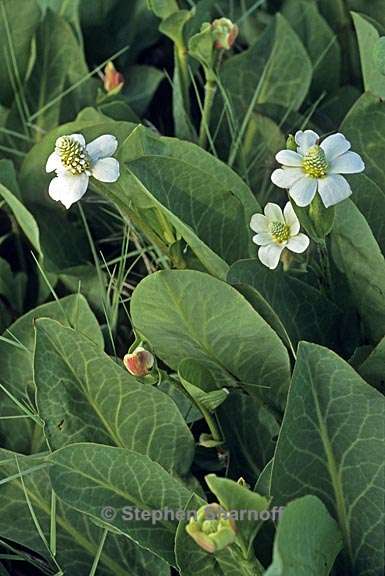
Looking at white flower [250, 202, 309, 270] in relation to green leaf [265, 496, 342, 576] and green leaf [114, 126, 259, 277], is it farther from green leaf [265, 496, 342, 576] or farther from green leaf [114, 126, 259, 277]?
green leaf [265, 496, 342, 576]

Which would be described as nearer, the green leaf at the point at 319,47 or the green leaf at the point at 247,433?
the green leaf at the point at 247,433

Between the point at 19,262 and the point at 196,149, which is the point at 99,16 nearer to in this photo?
the point at 19,262

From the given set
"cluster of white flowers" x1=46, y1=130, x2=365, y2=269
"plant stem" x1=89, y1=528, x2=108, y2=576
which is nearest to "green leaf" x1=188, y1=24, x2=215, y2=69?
"cluster of white flowers" x1=46, y1=130, x2=365, y2=269

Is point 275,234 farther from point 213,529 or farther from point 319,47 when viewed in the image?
point 319,47

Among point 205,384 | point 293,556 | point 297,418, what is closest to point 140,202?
point 205,384

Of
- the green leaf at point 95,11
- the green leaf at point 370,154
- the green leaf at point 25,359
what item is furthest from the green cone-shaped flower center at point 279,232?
the green leaf at point 95,11

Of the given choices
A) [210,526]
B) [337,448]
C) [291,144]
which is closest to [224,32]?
[291,144]

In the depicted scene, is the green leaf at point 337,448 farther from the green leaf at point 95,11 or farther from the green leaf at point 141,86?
the green leaf at point 95,11
